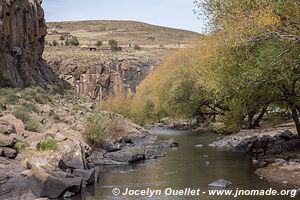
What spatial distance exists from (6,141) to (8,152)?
43.1 inches

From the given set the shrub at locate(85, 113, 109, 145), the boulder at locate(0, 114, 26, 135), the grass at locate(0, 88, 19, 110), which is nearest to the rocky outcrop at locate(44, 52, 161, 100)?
the grass at locate(0, 88, 19, 110)

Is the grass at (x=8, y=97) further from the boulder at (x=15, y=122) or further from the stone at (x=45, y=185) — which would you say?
the stone at (x=45, y=185)

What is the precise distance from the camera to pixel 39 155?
2302 centimetres

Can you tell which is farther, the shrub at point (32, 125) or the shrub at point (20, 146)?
the shrub at point (32, 125)

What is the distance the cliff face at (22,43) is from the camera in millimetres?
39812

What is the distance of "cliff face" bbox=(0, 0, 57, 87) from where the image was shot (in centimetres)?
3981

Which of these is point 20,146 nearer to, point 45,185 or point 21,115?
point 45,185

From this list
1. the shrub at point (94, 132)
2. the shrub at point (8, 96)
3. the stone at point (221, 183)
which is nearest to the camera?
the stone at point (221, 183)

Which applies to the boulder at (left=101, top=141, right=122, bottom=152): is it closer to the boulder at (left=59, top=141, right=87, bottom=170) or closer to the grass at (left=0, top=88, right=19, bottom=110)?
the grass at (left=0, top=88, right=19, bottom=110)

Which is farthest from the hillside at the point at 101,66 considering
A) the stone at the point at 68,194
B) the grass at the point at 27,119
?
the stone at the point at 68,194

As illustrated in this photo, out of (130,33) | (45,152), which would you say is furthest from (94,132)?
(130,33)

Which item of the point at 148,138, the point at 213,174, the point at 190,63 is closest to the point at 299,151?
the point at 213,174

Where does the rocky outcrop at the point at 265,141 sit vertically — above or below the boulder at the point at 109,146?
above

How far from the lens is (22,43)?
45594 millimetres
